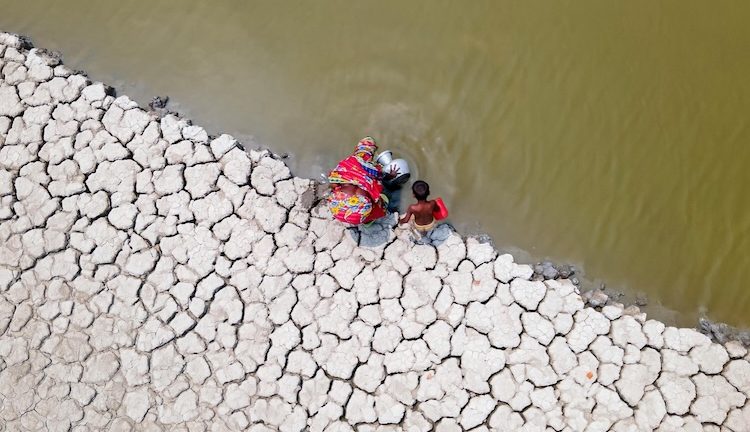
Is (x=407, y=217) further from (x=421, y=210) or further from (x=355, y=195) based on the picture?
(x=355, y=195)

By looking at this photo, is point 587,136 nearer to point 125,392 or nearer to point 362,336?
point 362,336

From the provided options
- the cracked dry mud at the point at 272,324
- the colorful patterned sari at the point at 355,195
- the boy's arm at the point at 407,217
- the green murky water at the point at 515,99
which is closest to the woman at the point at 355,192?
the colorful patterned sari at the point at 355,195

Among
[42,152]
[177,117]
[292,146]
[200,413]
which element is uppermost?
[42,152]

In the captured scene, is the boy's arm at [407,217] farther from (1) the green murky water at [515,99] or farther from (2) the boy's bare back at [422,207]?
(1) the green murky water at [515,99]

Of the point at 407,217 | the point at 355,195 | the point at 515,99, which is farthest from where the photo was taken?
the point at 515,99

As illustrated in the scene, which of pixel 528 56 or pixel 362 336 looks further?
pixel 528 56

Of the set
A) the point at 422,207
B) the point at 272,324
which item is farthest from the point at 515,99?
the point at 272,324

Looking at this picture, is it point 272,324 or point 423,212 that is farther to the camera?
point 272,324

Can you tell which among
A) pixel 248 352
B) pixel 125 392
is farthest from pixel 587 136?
pixel 125 392
